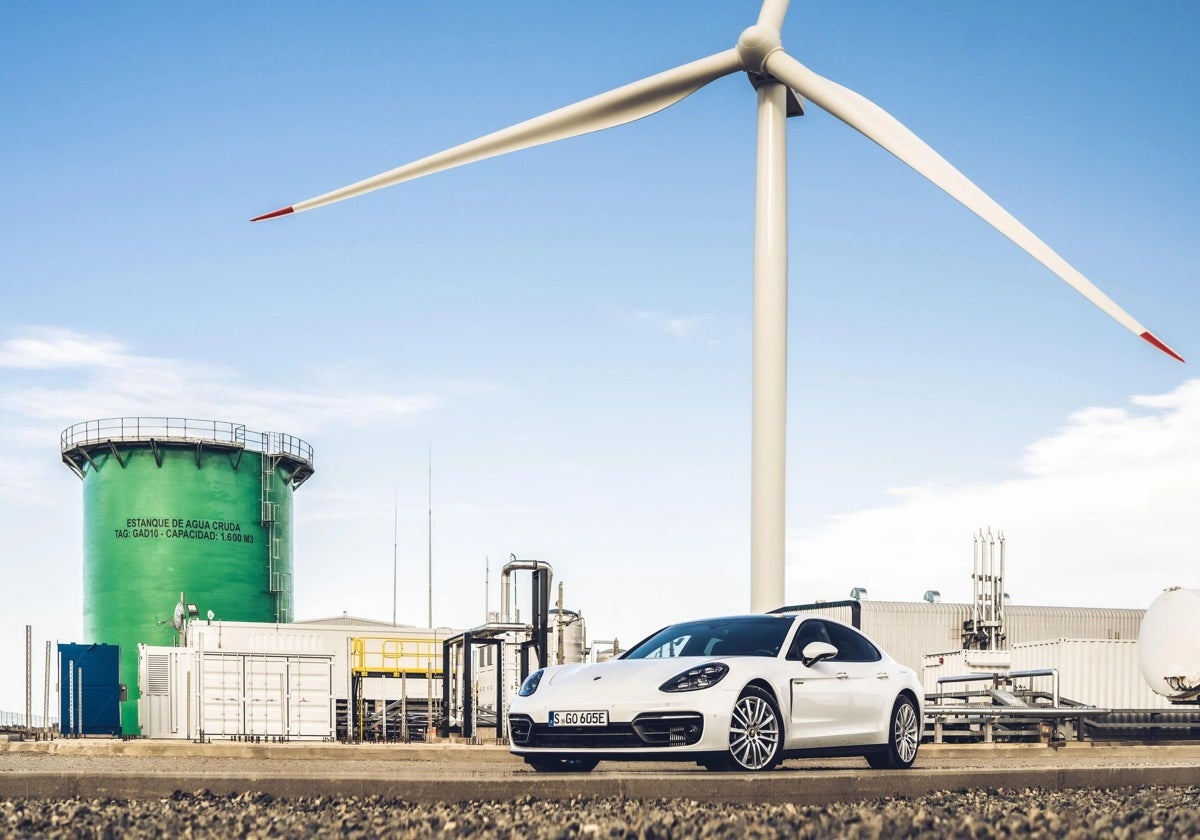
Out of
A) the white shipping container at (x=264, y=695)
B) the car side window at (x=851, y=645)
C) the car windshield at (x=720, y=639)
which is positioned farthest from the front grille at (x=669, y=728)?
the white shipping container at (x=264, y=695)

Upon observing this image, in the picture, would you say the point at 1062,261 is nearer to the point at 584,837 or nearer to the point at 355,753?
the point at 355,753

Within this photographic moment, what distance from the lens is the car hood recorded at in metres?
11.0

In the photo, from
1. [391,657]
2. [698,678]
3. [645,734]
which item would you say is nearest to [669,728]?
[645,734]

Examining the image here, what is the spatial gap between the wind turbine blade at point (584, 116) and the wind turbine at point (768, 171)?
2 centimetres

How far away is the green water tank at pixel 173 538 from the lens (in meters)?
48.4

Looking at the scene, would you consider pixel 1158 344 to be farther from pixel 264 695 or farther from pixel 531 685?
pixel 264 695

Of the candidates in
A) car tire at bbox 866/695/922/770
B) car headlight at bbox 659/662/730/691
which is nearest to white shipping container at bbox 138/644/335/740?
car tire at bbox 866/695/922/770

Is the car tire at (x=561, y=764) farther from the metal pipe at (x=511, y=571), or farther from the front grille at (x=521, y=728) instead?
the metal pipe at (x=511, y=571)

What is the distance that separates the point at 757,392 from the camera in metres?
20.9

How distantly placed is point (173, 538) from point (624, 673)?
133 feet

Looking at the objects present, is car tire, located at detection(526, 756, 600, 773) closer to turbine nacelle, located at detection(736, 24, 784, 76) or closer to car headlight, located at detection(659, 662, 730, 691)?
car headlight, located at detection(659, 662, 730, 691)

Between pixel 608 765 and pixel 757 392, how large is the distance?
8199 millimetres

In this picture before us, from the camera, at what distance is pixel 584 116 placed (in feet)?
76.2

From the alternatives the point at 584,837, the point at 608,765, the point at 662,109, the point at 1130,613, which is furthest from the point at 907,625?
the point at 584,837
